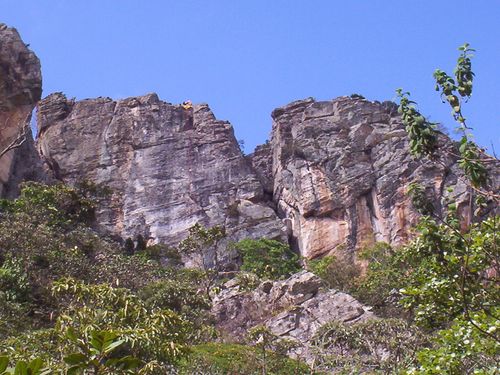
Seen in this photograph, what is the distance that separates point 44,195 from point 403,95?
2427 cm

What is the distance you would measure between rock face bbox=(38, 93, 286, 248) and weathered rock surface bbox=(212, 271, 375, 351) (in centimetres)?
1348

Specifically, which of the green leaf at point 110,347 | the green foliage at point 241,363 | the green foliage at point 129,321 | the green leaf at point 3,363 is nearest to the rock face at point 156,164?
the green foliage at point 241,363

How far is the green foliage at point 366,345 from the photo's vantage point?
14.8m

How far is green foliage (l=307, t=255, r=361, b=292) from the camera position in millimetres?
30859

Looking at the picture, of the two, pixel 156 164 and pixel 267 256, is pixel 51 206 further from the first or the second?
pixel 156 164

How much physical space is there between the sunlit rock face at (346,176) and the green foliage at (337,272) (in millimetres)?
2773

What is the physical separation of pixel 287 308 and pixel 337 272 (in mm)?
9025

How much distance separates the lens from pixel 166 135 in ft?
143

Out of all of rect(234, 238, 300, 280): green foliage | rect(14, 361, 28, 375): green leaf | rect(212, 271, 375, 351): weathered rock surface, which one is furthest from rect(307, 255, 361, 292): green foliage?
rect(14, 361, 28, 375): green leaf

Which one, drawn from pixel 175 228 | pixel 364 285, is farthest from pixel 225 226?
pixel 364 285

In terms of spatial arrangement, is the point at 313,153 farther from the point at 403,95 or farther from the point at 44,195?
the point at 403,95

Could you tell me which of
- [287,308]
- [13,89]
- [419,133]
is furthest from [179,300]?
[419,133]

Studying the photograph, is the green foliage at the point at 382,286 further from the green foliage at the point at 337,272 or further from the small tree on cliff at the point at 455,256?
the small tree on cliff at the point at 455,256

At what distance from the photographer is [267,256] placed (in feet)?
117
